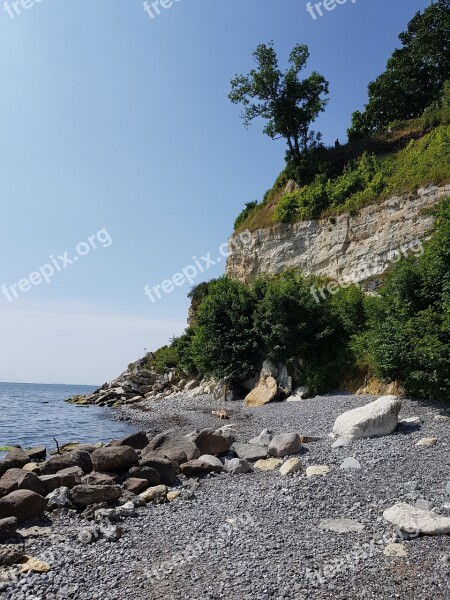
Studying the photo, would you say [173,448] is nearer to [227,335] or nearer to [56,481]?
[56,481]

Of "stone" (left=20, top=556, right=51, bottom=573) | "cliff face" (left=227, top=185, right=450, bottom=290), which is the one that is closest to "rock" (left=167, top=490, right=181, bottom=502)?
"stone" (left=20, top=556, right=51, bottom=573)

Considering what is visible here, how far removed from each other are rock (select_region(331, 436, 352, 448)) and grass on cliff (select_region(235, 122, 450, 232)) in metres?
21.0

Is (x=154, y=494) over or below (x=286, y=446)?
below

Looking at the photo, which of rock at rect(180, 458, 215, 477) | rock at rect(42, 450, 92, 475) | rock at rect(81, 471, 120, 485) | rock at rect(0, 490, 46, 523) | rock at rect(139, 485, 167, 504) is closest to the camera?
rock at rect(0, 490, 46, 523)

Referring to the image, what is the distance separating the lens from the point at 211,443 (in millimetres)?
12375

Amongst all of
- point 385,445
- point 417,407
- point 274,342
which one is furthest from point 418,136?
point 385,445

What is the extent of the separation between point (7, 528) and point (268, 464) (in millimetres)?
5785

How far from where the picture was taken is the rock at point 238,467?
411 inches

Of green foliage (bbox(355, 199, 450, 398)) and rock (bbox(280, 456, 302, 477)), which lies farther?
green foliage (bbox(355, 199, 450, 398))

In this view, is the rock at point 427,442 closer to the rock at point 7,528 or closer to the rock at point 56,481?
the rock at point 56,481

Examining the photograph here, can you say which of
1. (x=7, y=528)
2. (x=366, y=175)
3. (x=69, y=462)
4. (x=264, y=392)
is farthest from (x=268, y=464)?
(x=366, y=175)

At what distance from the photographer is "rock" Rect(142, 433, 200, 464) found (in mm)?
11703

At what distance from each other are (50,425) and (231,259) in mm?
23111

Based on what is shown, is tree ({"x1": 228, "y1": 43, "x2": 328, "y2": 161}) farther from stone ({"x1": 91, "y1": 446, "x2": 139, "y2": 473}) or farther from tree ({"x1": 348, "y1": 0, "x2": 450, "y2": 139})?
stone ({"x1": 91, "y1": 446, "x2": 139, "y2": 473})
